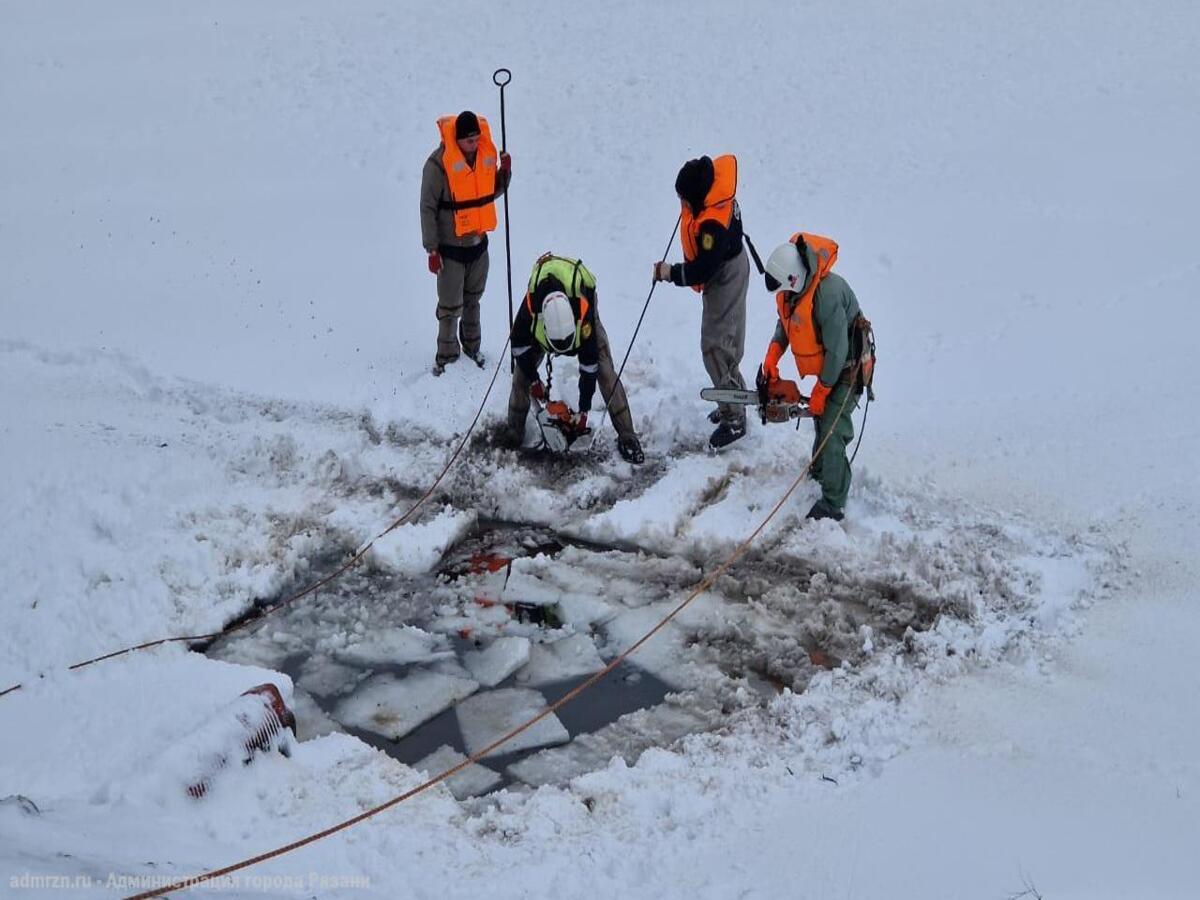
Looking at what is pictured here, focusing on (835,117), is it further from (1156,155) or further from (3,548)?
(3,548)

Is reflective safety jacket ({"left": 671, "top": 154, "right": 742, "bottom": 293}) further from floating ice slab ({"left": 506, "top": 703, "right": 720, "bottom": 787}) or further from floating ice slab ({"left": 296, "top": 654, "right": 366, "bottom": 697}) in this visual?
floating ice slab ({"left": 296, "top": 654, "right": 366, "bottom": 697})

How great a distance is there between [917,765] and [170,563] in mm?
4094

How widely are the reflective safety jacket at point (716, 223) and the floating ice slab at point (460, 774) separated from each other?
3.14 meters

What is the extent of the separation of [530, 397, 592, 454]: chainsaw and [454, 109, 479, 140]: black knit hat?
70.1 inches

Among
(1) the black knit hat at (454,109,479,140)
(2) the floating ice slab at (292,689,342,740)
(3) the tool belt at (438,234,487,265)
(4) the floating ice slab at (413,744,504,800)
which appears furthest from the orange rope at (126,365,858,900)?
(1) the black knit hat at (454,109,479,140)

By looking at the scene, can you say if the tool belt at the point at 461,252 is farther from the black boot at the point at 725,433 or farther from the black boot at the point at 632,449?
the black boot at the point at 725,433

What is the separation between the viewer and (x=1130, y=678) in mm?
5238

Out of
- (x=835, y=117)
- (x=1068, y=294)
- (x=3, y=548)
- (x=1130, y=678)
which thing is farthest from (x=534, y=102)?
(x=1130, y=678)

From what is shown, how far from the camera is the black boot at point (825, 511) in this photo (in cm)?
646

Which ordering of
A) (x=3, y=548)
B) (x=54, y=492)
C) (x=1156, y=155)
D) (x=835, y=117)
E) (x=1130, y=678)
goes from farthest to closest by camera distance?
(x=835, y=117), (x=1156, y=155), (x=54, y=492), (x=3, y=548), (x=1130, y=678)

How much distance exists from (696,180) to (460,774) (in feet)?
11.8

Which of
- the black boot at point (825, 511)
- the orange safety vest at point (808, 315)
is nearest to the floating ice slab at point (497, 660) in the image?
the black boot at point (825, 511)

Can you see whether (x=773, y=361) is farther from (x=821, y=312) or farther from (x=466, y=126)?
(x=466, y=126)

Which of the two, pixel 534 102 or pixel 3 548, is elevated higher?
pixel 534 102
